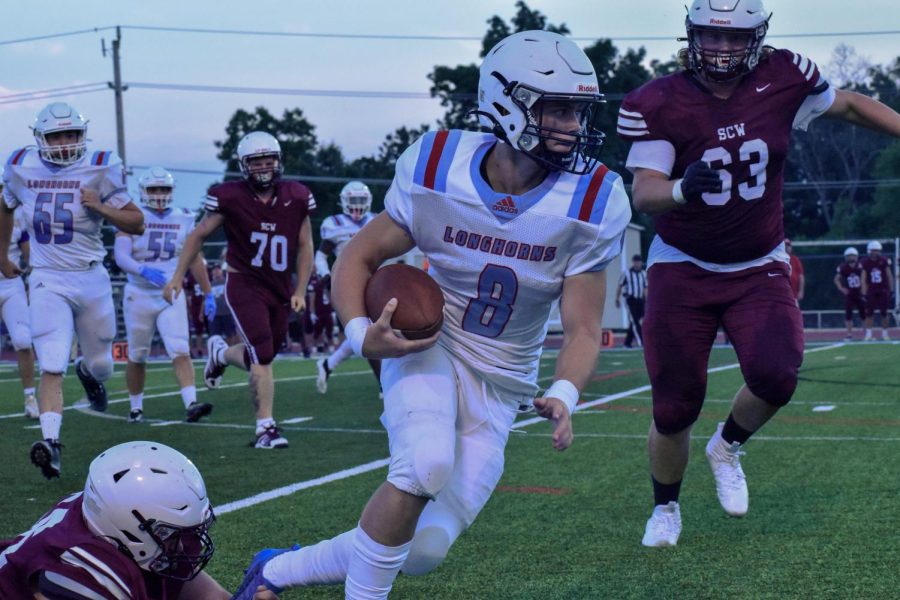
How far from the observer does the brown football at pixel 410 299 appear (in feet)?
10.6

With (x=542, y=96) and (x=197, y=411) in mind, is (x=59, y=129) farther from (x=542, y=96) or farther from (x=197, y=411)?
(x=542, y=96)

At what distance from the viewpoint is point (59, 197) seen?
22.5 ft

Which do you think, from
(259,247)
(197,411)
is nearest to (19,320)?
(197,411)

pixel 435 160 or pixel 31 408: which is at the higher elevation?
pixel 435 160

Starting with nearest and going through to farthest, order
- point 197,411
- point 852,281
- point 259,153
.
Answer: point 259,153 → point 197,411 → point 852,281

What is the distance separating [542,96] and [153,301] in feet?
22.0

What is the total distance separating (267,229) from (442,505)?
15.6 ft

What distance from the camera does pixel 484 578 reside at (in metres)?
4.10

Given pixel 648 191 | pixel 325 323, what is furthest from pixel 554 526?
pixel 325 323

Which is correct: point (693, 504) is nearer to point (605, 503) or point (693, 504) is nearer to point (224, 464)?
point (605, 503)

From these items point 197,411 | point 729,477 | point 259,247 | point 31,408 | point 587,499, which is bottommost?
point 31,408

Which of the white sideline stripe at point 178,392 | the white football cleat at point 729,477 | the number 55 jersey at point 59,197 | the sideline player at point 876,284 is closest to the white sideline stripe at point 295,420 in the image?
the white sideline stripe at point 178,392

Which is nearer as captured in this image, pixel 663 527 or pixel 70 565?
pixel 70 565

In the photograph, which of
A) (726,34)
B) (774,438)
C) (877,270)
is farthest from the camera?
(877,270)
